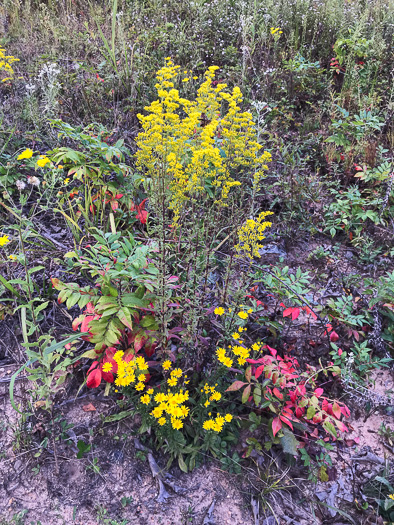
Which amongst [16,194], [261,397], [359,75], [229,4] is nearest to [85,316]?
[261,397]

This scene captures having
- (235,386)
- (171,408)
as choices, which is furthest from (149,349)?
(235,386)

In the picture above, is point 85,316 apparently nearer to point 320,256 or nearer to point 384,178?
point 320,256

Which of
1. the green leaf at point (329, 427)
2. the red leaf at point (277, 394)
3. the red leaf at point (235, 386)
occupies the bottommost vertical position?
the green leaf at point (329, 427)

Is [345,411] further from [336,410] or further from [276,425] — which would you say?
[276,425]

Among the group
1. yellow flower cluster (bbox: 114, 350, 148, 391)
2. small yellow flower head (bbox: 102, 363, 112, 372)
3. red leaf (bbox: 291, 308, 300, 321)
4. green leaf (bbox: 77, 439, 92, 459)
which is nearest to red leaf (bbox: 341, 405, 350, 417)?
red leaf (bbox: 291, 308, 300, 321)

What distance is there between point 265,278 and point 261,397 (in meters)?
0.79

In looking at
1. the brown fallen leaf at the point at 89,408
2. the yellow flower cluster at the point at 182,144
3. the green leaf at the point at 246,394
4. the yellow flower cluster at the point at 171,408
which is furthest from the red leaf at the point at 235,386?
the yellow flower cluster at the point at 182,144

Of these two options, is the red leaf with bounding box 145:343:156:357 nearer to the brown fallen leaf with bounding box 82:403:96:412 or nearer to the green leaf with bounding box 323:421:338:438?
the brown fallen leaf with bounding box 82:403:96:412

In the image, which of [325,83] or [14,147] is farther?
[325,83]

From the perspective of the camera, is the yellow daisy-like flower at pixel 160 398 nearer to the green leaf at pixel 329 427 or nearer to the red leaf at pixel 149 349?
the red leaf at pixel 149 349

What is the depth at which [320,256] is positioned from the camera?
10.2 feet

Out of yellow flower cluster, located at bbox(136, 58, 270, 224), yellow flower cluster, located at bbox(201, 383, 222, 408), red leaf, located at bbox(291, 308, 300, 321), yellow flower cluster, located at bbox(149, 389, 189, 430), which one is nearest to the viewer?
yellow flower cluster, located at bbox(136, 58, 270, 224)

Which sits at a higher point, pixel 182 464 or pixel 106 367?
pixel 106 367

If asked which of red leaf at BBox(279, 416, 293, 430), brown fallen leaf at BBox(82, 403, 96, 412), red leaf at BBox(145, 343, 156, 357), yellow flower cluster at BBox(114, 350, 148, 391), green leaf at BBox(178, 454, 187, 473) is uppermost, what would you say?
yellow flower cluster at BBox(114, 350, 148, 391)
